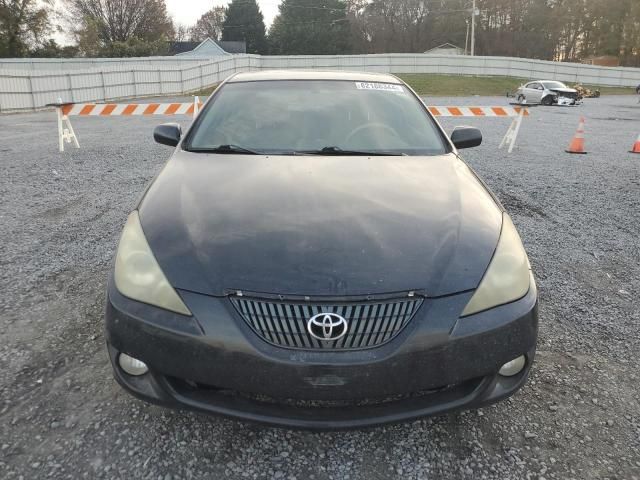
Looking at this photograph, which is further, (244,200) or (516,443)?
(244,200)

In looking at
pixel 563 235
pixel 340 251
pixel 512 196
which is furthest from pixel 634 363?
pixel 512 196

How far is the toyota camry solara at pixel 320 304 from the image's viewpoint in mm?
1734

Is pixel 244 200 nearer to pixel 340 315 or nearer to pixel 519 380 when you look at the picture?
pixel 340 315

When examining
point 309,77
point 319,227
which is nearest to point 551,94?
point 309,77

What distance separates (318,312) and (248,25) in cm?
6909

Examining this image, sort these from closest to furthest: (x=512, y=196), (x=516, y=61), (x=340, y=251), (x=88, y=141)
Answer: (x=340, y=251) < (x=512, y=196) < (x=88, y=141) < (x=516, y=61)

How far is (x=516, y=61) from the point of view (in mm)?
40750

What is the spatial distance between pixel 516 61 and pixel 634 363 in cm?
4343

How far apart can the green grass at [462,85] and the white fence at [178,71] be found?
53.4 inches

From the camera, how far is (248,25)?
64312 millimetres

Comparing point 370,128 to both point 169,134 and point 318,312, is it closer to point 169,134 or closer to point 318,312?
point 169,134

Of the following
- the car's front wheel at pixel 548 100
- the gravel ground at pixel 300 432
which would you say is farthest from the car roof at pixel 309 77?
the car's front wheel at pixel 548 100

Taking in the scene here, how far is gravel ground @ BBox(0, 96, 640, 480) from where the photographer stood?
193 cm

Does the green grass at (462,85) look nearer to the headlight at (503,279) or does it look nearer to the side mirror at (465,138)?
the side mirror at (465,138)
